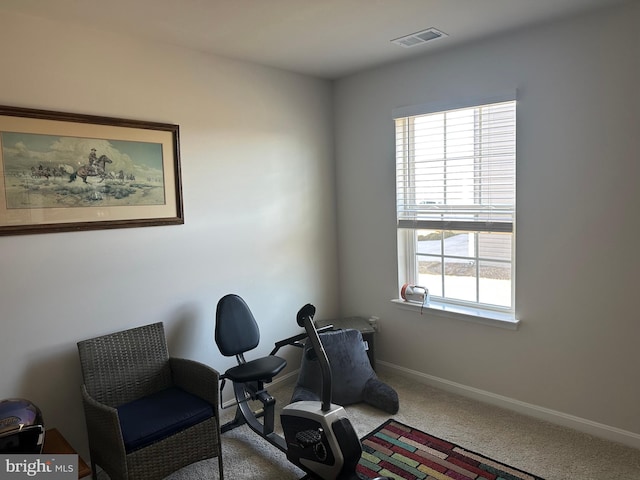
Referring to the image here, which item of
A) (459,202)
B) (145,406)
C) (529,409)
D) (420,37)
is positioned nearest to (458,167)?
(459,202)

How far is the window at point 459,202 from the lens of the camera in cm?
316

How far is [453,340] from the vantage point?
3457 millimetres

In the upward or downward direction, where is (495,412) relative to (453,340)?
downward

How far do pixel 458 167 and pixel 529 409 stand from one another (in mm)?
1766

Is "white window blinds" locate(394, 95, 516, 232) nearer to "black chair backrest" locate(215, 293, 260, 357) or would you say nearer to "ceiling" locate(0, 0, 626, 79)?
"ceiling" locate(0, 0, 626, 79)

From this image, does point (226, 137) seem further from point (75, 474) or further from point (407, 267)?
point (75, 474)

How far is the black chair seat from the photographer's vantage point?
277 centimetres

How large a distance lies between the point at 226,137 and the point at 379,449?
2.34m

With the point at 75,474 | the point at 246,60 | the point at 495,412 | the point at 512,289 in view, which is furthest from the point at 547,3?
the point at 75,474

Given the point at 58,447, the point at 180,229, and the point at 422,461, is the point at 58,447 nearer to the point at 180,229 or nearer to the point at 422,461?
the point at 180,229

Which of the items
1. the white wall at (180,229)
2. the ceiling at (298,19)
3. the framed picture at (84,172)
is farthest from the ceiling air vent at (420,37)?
the framed picture at (84,172)

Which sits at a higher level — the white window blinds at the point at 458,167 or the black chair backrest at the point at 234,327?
the white window blinds at the point at 458,167

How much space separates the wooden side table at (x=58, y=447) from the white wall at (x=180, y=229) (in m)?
0.18

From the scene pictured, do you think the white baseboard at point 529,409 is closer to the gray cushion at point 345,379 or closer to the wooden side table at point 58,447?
the gray cushion at point 345,379
